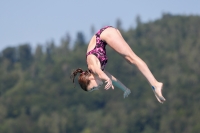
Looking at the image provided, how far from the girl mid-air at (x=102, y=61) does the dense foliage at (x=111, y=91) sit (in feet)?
281

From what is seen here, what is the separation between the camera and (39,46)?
603 feet

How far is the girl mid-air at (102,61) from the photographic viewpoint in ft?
51.3

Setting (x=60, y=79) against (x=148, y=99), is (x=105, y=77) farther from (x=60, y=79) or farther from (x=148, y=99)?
(x=60, y=79)

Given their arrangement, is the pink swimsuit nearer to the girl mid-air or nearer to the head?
the girl mid-air

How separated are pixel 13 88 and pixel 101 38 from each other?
429 ft

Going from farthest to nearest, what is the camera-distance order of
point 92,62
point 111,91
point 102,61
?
point 111,91, point 102,61, point 92,62

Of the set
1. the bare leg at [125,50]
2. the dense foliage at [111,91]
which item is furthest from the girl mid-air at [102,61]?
the dense foliage at [111,91]

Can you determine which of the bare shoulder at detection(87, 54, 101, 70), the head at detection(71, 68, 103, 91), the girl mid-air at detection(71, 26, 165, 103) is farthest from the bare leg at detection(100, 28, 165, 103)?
the head at detection(71, 68, 103, 91)

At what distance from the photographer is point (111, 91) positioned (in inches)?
5266

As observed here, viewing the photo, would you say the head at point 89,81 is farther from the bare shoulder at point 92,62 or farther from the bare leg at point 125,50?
the bare leg at point 125,50

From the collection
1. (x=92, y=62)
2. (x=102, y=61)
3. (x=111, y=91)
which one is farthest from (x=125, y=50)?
(x=111, y=91)

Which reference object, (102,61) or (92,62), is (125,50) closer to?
(102,61)

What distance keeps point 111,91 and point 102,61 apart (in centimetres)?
11772

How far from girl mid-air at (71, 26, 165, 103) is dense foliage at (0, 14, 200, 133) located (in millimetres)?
85526
